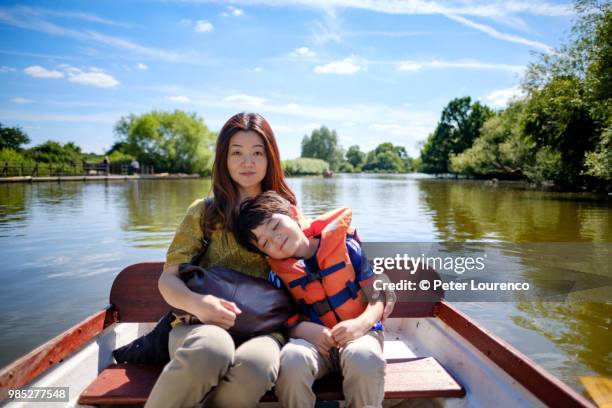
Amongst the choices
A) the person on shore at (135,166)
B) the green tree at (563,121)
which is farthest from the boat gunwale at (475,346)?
the person on shore at (135,166)

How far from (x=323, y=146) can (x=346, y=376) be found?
100960 mm

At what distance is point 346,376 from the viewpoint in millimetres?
2051

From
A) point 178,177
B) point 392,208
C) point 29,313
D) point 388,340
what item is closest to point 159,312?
point 388,340

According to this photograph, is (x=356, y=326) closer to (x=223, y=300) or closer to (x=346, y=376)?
(x=346, y=376)

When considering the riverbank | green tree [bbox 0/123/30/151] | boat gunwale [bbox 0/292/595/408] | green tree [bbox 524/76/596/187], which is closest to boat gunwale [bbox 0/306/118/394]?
boat gunwale [bbox 0/292/595/408]

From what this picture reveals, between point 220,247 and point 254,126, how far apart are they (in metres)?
0.69

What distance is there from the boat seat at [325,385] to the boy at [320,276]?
15 cm

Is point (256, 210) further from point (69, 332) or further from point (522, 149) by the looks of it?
point (522, 149)

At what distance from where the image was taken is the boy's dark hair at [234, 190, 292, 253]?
2.34 m

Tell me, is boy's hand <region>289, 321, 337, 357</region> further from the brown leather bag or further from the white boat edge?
the white boat edge

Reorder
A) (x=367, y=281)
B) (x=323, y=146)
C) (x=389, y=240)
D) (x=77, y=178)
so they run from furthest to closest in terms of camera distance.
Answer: (x=323, y=146)
(x=77, y=178)
(x=389, y=240)
(x=367, y=281)

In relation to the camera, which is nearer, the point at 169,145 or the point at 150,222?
the point at 150,222

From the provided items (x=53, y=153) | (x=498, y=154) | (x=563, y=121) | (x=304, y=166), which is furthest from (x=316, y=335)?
(x=304, y=166)

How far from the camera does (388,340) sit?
3395mm
